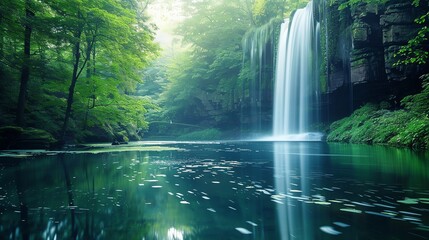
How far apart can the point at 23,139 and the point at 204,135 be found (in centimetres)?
2272

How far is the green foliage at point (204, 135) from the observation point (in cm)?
3322

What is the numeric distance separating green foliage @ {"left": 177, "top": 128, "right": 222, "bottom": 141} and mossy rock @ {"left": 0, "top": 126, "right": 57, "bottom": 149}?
20.3 m

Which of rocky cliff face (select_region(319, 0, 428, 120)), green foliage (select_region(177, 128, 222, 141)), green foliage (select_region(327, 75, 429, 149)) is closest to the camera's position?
green foliage (select_region(327, 75, 429, 149))

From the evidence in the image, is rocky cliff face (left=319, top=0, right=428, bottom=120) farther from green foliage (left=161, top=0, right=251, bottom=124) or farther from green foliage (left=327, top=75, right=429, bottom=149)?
green foliage (left=161, top=0, right=251, bottom=124)

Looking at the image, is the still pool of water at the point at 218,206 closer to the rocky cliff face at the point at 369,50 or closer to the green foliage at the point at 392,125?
the green foliage at the point at 392,125

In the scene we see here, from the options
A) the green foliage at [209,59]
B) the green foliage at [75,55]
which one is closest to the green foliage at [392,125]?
the green foliage at [75,55]

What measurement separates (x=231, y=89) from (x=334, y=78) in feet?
40.6

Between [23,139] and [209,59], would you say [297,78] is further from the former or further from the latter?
[23,139]

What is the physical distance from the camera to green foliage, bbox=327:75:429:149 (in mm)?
10941

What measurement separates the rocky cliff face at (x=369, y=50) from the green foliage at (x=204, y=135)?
14285mm

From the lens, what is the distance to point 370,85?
19609mm

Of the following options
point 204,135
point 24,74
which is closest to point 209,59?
point 204,135

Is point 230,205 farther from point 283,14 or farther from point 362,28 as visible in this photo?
point 283,14

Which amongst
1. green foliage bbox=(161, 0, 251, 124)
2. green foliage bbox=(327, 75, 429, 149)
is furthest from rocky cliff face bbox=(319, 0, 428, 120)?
green foliage bbox=(161, 0, 251, 124)
